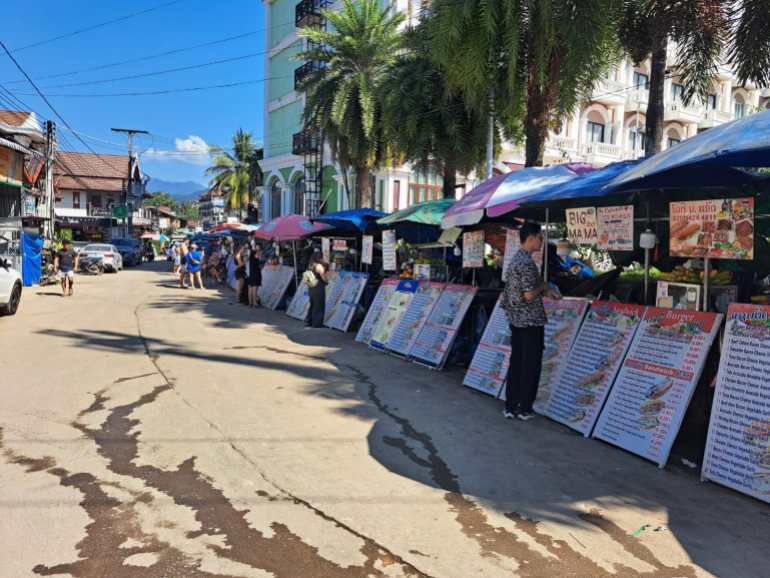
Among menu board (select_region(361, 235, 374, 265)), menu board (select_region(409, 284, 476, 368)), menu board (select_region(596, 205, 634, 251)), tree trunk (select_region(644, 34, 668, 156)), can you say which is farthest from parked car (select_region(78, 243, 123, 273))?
menu board (select_region(596, 205, 634, 251))

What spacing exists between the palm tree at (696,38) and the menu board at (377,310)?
18.8ft

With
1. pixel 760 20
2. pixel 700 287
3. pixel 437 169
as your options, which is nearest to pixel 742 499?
pixel 700 287

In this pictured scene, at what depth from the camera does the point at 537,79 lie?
11016mm

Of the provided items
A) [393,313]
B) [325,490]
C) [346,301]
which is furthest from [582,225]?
[346,301]

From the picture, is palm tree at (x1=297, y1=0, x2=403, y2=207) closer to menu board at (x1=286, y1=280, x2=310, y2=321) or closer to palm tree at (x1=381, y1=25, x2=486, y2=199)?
palm tree at (x1=381, y1=25, x2=486, y2=199)

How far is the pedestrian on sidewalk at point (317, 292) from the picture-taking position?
523 inches

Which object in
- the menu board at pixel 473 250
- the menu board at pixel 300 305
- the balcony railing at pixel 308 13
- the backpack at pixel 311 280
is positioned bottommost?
the menu board at pixel 300 305

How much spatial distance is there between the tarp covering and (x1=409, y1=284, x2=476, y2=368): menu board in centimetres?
1961

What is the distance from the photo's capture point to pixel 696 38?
11.5 metres

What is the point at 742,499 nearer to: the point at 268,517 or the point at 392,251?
the point at 268,517

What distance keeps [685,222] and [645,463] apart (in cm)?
227

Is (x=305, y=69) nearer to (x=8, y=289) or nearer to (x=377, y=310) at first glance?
(x=8, y=289)

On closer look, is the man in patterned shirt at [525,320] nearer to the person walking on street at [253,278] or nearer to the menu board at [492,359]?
the menu board at [492,359]

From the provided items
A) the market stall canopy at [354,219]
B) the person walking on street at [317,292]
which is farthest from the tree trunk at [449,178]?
the person walking on street at [317,292]
